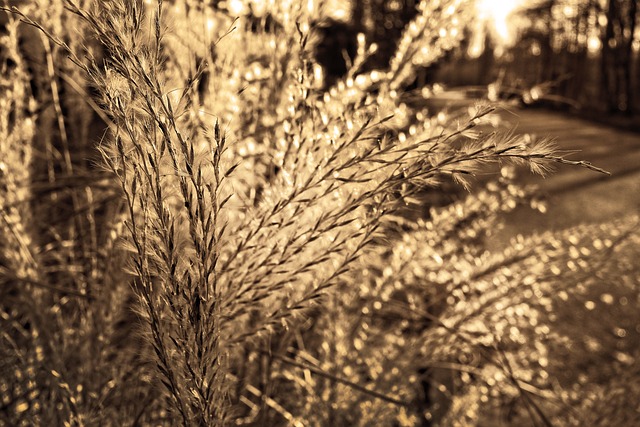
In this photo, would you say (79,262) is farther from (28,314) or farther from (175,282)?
(175,282)

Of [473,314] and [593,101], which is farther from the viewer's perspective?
[593,101]

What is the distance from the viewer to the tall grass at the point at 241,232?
0.37 m

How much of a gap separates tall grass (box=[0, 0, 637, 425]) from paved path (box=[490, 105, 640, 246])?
9.30 feet

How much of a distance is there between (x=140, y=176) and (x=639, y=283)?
2.57 feet

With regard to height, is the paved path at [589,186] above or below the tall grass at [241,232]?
below

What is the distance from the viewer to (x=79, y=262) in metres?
1.06

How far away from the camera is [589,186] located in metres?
5.45

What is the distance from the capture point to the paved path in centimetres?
457

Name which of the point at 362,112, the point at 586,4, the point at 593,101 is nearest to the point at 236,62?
the point at 362,112

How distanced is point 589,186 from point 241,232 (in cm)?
558

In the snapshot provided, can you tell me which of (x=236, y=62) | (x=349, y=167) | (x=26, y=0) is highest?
(x=26, y=0)

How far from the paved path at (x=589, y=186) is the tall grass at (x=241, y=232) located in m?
2.83

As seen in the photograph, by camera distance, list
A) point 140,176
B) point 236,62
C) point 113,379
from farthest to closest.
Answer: point 236,62, point 113,379, point 140,176

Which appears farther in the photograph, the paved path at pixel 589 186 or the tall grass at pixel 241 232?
the paved path at pixel 589 186
